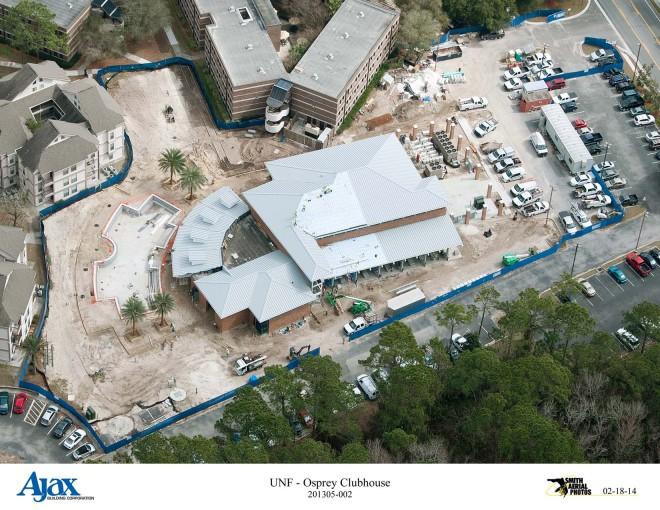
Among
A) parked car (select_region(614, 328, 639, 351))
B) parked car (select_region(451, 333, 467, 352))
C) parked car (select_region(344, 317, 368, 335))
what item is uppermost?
parked car (select_region(344, 317, 368, 335))

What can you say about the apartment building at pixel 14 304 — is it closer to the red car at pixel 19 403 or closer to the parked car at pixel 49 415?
the red car at pixel 19 403

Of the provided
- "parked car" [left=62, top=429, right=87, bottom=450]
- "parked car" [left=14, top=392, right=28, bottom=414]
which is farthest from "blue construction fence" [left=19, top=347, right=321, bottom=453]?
"parked car" [left=14, top=392, right=28, bottom=414]

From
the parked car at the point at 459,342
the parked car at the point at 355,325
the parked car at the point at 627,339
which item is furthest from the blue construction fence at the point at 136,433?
the parked car at the point at 627,339

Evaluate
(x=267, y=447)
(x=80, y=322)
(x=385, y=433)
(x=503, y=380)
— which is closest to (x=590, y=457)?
(x=503, y=380)

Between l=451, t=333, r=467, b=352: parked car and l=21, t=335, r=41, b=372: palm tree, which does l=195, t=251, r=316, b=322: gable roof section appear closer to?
l=451, t=333, r=467, b=352: parked car

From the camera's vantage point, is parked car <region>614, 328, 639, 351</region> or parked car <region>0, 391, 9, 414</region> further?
parked car <region>614, 328, 639, 351</region>

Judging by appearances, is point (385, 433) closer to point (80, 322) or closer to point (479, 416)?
point (479, 416)

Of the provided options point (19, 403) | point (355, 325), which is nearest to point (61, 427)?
point (19, 403)
